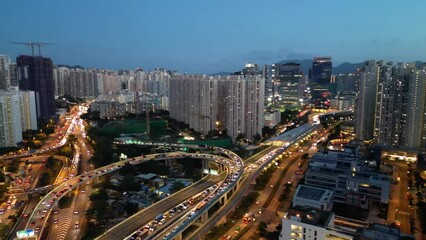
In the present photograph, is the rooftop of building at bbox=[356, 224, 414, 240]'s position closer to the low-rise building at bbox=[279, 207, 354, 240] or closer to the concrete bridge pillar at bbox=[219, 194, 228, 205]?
the low-rise building at bbox=[279, 207, 354, 240]

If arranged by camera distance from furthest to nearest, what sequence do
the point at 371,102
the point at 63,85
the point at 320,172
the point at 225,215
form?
the point at 63,85
the point at 371,102
the point at 320,172
the point at 225,215

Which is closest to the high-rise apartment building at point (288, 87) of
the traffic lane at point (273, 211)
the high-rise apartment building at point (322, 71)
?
the high-rise apartment building at point (322, 71)

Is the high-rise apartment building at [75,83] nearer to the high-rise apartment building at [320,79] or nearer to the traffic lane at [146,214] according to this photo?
the high-rise apartment building at [320,79]

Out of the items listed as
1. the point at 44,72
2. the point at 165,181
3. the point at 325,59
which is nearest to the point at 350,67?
the point at 325,59

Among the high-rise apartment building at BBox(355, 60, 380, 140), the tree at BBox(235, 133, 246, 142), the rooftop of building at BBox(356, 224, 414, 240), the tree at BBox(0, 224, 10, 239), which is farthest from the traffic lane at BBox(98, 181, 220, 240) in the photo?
the high-rise apartment building at BBox(355, 60, 380, 140)

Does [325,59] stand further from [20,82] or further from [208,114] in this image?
[20,82]

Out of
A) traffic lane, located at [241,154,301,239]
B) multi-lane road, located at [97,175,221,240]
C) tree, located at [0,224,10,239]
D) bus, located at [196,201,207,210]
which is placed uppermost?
bus, located at [196,201,207,210]

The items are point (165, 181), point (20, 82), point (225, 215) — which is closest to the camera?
point (225, 215)
